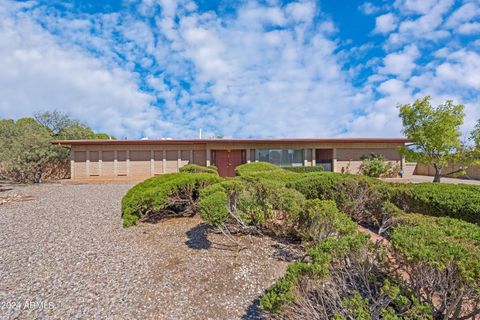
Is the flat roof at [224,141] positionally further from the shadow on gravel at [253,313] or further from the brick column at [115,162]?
the shadow on gravel at [253,313]

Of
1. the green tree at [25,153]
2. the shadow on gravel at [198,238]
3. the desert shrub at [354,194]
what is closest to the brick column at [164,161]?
the green tree at [25,153]

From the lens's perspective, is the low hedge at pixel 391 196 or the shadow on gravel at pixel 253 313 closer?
the shadow on gravel at pixel 253 313

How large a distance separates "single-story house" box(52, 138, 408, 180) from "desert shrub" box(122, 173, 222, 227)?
33.4ft

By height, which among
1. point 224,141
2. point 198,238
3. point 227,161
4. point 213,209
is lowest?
point 198,238

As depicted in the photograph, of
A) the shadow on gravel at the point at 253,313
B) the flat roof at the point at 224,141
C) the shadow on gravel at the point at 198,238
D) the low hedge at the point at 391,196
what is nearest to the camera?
the shadow on gravel at the point at 253,313

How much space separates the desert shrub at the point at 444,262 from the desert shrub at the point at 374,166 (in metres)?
15.7

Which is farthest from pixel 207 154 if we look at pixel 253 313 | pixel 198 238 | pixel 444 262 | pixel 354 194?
pixel 444 262

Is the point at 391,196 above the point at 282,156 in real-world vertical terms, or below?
below

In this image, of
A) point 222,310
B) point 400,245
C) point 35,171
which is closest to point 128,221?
point 222,310

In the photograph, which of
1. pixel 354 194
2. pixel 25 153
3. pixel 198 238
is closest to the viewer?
pixel 198 238

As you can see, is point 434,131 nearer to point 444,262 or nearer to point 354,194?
point 354,194

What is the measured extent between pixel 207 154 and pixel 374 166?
11630mm

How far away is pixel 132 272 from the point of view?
3568 millimetres

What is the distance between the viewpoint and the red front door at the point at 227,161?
1722 centimetres
